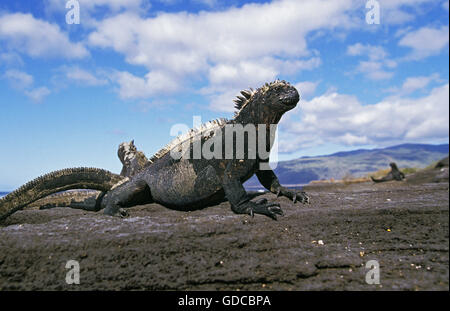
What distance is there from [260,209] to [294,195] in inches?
35.0

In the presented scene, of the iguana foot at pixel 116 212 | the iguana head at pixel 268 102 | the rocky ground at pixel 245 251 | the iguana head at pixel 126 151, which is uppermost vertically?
the iguana head at pixel 268 102

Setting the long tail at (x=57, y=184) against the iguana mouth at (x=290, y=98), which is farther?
the long tail at (x=57, y=184)

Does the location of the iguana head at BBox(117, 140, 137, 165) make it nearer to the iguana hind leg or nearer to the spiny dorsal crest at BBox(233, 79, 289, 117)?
the iguana hind leg

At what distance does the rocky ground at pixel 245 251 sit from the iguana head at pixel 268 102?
1509 mm

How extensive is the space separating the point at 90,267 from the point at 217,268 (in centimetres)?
159

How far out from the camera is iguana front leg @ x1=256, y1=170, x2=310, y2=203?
571cm

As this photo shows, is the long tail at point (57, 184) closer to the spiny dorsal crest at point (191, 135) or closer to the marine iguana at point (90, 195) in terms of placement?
the marine iguana at point (90, 195)

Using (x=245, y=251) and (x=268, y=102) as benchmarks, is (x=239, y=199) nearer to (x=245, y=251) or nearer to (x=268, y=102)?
(x=245, y=251)

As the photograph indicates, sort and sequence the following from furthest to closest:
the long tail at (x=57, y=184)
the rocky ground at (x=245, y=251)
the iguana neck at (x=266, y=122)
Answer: the long tail at (x=57, y=184) → the iguana neck at (x=266, y=122) → the rocky ground at (x=245, y=251)

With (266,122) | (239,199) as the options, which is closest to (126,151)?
(239,199)

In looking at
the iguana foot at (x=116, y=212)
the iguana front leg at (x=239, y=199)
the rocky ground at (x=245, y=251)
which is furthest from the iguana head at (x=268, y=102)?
the iguana foot at (x=116, y=212)

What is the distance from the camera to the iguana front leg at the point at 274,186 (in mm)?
5707
